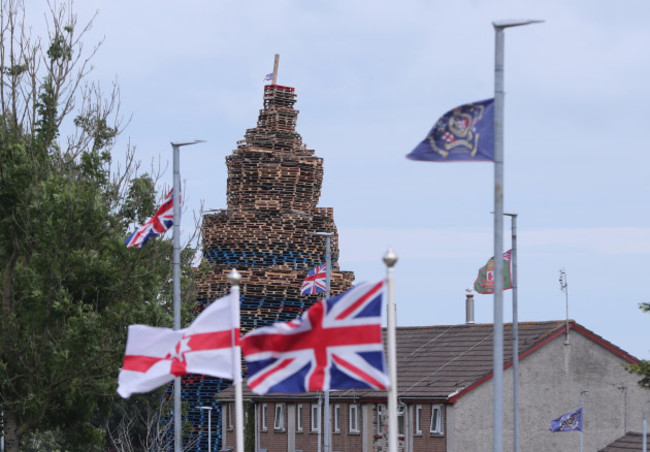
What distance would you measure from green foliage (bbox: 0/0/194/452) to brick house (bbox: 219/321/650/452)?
75.7 feet

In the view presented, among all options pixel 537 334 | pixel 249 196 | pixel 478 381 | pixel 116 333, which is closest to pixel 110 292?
pixel 116 333

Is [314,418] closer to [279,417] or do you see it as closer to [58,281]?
[279,417]

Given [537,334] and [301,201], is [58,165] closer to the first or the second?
[537,334]

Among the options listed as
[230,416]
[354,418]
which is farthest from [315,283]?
[230,416]

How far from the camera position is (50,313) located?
3161cm

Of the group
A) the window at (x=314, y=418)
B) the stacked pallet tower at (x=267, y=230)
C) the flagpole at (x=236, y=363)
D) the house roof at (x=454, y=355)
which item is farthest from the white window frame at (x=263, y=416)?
the flagpole at (x=236, y=363)

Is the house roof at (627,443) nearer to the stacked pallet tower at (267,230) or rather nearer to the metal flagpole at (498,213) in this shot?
the stacked pallet tower at (267,230)

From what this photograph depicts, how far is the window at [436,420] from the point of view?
5541 cm

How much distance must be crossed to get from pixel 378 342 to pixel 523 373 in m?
43.0

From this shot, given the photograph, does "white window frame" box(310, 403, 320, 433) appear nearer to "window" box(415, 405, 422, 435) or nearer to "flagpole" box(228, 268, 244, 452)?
"window" box(415, 405, 422, 435)

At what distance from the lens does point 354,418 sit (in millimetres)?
59750

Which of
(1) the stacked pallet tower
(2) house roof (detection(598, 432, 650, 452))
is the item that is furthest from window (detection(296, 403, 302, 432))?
(2) house roof (detection(598, 432, 650, 452))

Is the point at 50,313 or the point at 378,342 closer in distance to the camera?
the point at 378,342

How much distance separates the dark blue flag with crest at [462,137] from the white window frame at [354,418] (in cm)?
4147
